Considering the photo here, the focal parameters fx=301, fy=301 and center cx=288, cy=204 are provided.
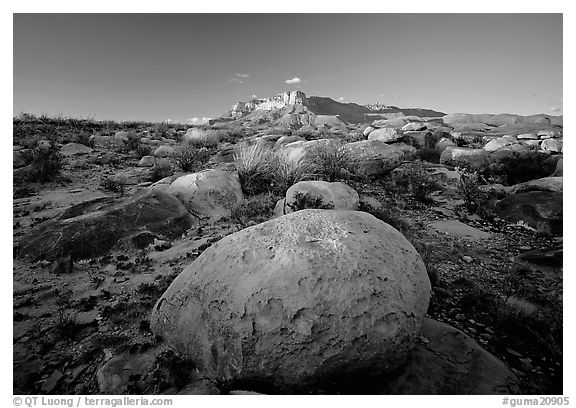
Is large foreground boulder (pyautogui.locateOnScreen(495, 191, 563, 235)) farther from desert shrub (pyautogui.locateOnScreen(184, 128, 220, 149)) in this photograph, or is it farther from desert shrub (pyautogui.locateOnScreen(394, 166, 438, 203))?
desert shrub (pyautogui.locateOnScreen(184, 128, 220, 149))

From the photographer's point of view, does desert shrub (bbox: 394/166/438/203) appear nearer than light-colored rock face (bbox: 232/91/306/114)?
Yes

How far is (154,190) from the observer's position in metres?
5.11

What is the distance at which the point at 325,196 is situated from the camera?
4934mm

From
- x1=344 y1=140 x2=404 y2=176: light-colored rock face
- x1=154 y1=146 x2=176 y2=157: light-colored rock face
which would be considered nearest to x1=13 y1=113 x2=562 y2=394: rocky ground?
x1=344 y1=140 x2=404 y2=176: light-colored rock face

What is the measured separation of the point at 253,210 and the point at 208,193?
95cm

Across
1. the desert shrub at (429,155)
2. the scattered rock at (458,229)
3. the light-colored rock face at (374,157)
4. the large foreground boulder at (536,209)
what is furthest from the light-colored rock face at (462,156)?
the scattered rock at (458,229)

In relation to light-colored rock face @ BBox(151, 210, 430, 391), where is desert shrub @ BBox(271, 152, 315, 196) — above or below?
above

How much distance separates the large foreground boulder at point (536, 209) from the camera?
4.56 m

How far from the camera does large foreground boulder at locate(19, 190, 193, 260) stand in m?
3.75

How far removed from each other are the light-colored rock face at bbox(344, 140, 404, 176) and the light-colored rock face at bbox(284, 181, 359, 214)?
8.02 ft

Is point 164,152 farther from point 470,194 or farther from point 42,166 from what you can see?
point 470,194
